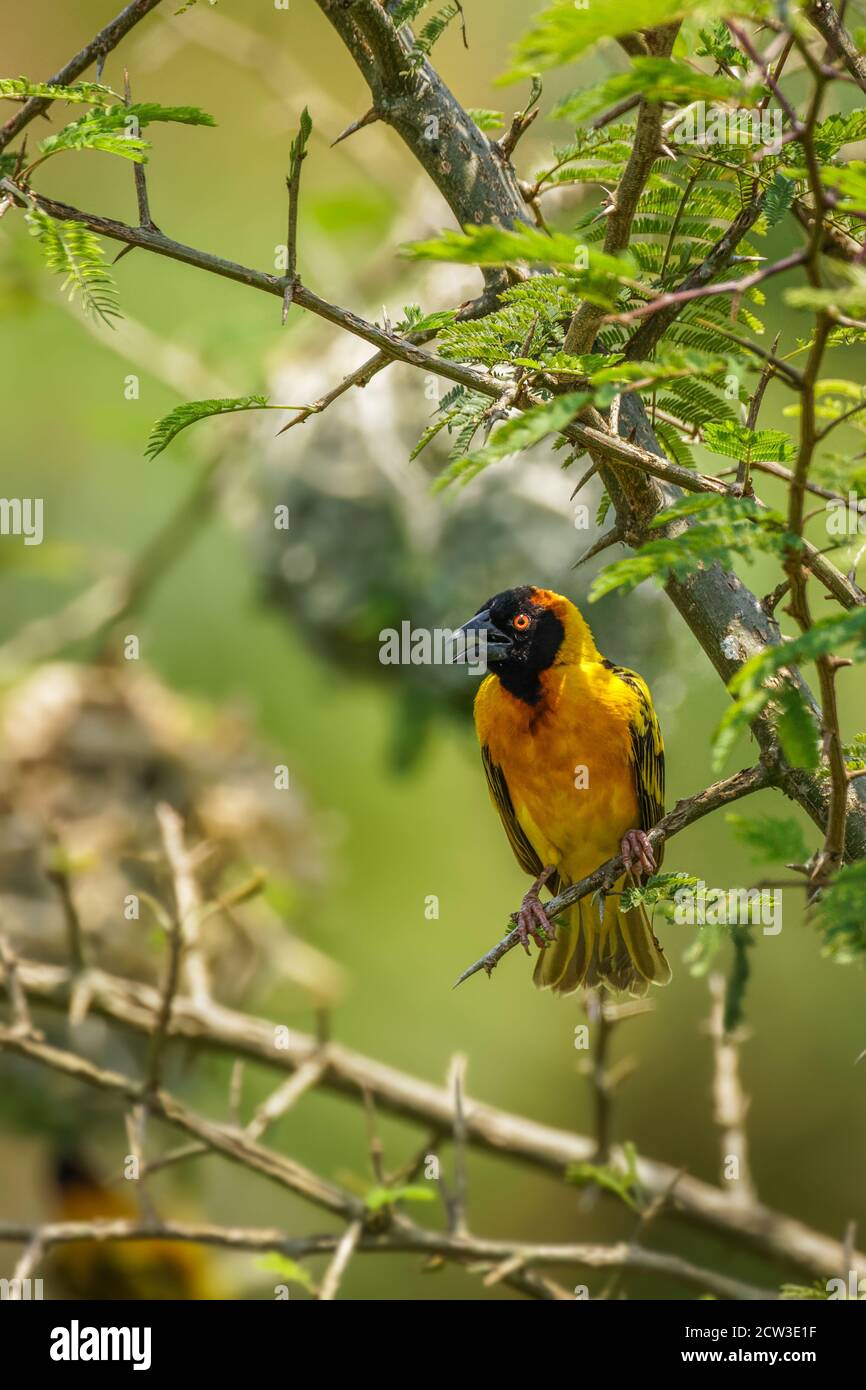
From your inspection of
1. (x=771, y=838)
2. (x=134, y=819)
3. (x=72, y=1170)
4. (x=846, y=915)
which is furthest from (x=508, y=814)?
(x=72, y=1170)

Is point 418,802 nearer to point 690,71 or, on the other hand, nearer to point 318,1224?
point 318,1224

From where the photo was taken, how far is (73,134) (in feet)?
4.56

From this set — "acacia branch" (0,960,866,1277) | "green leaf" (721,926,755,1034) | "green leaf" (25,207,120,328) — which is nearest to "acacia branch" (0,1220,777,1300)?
"acacia branch" (0,960,866,1277)

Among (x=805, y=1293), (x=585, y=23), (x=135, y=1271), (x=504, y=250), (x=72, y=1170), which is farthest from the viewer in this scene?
(x=72, y=1170)

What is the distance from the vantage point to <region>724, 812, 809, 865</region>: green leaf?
1.34 metres

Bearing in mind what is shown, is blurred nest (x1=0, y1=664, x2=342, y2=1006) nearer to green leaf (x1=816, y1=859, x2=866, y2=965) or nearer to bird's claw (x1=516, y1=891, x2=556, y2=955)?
bird's claw (x1=516, y1=891, x2=556, y2=955)

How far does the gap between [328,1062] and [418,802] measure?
238 centimetres

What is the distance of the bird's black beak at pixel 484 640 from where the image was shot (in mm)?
2594

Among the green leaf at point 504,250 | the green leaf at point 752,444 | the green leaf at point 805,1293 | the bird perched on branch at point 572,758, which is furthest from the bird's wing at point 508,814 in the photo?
the green leaf at point 504,250

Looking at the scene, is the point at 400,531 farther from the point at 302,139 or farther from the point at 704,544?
the point at 704,544

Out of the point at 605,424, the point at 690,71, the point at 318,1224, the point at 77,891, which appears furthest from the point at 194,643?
the point at 690,71

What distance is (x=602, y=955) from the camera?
2773 mm

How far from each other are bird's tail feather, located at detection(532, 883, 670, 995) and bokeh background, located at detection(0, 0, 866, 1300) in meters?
0.82

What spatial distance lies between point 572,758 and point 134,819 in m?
1.48
